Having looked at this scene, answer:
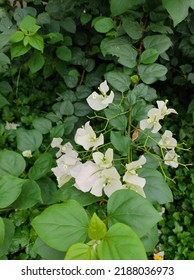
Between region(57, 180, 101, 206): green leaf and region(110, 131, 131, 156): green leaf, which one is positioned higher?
region(110, 131, 131, 156): green leaf

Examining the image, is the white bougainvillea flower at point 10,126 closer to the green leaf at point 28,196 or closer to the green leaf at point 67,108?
the green leaf at point 67,108

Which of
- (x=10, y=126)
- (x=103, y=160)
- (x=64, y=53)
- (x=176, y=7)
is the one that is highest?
(x=176, y=7)

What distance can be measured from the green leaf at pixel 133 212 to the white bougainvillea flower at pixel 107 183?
7 cm

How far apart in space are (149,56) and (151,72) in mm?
49

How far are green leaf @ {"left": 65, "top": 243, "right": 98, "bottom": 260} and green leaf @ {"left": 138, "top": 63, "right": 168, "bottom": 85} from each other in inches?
25.2

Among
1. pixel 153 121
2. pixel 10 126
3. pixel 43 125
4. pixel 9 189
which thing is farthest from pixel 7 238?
pixel 10 126

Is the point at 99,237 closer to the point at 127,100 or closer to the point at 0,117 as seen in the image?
the point at 127,100

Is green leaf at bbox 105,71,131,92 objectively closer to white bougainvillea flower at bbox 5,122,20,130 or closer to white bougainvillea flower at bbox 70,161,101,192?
white bougainvillea flower at bbox 70,161,101,192

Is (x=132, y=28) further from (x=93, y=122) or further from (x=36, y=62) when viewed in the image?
(x=93, y=122)

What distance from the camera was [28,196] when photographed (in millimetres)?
904

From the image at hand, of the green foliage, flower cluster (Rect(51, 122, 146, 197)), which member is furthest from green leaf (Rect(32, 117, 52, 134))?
flower cluster (Rect(51, 122, 146, 197))

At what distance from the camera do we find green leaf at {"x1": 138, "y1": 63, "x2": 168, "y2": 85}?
3.93 feet

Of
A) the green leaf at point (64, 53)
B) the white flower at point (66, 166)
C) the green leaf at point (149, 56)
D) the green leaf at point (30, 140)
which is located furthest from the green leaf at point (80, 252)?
the green leaf at point (64, 53)

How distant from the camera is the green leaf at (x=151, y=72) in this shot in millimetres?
1197
